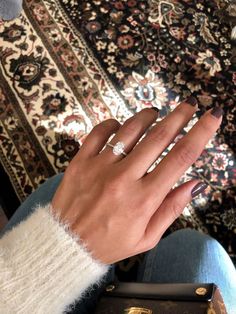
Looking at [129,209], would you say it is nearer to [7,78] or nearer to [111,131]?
[111,131]

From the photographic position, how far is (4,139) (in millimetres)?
1123

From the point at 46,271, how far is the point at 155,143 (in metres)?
0.23

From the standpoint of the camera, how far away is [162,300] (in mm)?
599

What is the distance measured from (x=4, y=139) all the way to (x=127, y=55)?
0.41 m

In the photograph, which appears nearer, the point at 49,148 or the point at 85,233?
the point at 85,233

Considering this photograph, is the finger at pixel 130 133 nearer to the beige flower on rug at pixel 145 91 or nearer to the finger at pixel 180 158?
the finger at pixel 180 158

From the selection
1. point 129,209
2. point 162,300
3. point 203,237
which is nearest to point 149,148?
point 129,209

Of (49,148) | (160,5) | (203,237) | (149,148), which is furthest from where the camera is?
(160,5)

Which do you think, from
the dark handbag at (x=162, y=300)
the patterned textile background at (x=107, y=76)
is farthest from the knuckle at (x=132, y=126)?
the patterned textile background at (x=107, y=76)

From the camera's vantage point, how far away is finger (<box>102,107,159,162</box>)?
593 mm

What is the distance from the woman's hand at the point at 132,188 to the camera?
0.56 metres

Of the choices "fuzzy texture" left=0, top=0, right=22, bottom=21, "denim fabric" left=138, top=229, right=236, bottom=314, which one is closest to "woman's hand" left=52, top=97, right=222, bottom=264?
"denim fabric" left=138, top=229, right=236, bottom=314

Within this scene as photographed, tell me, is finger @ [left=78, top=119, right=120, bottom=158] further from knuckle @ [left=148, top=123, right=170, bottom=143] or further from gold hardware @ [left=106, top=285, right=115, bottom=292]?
gold hardware @ [left=106, top=285, right=115, bottom=292]

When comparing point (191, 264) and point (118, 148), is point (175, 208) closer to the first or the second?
point (118, 148)
